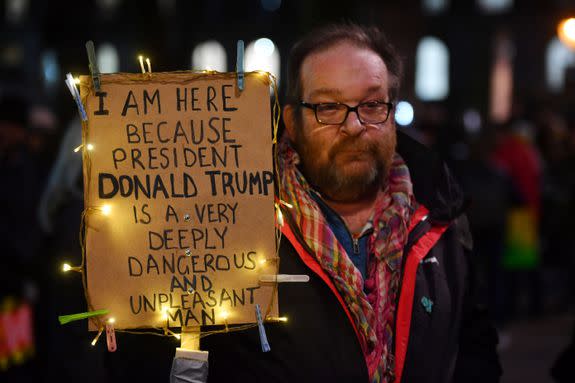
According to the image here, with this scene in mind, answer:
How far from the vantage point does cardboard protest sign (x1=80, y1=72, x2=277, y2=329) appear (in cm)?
241

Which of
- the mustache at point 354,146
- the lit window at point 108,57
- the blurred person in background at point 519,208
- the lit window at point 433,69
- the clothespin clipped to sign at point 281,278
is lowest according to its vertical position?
the blurred person in background at point 519,208

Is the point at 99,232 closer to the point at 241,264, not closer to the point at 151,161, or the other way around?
the point at 151,161

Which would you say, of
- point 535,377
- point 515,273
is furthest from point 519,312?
point 535,377

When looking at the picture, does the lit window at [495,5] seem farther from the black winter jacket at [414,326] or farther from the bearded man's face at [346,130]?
the bearded man's face at [346,130]

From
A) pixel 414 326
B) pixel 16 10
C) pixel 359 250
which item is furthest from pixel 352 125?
pixel 16 10

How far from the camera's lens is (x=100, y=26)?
50.1 m

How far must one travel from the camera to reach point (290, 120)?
293 cm

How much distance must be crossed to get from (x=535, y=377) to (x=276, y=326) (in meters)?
5.01

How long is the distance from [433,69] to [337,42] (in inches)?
1600

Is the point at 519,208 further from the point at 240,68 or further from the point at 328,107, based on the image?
the point at 240,68

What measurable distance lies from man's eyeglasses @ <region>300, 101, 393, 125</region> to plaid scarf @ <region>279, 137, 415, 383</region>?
218 mm

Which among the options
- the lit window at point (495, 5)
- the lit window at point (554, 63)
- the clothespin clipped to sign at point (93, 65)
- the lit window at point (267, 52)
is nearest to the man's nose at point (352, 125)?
the clothespin clipped to sign at point (93, 65)

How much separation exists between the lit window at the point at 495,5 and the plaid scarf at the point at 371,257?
40.7 m

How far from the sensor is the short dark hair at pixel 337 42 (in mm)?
2840
